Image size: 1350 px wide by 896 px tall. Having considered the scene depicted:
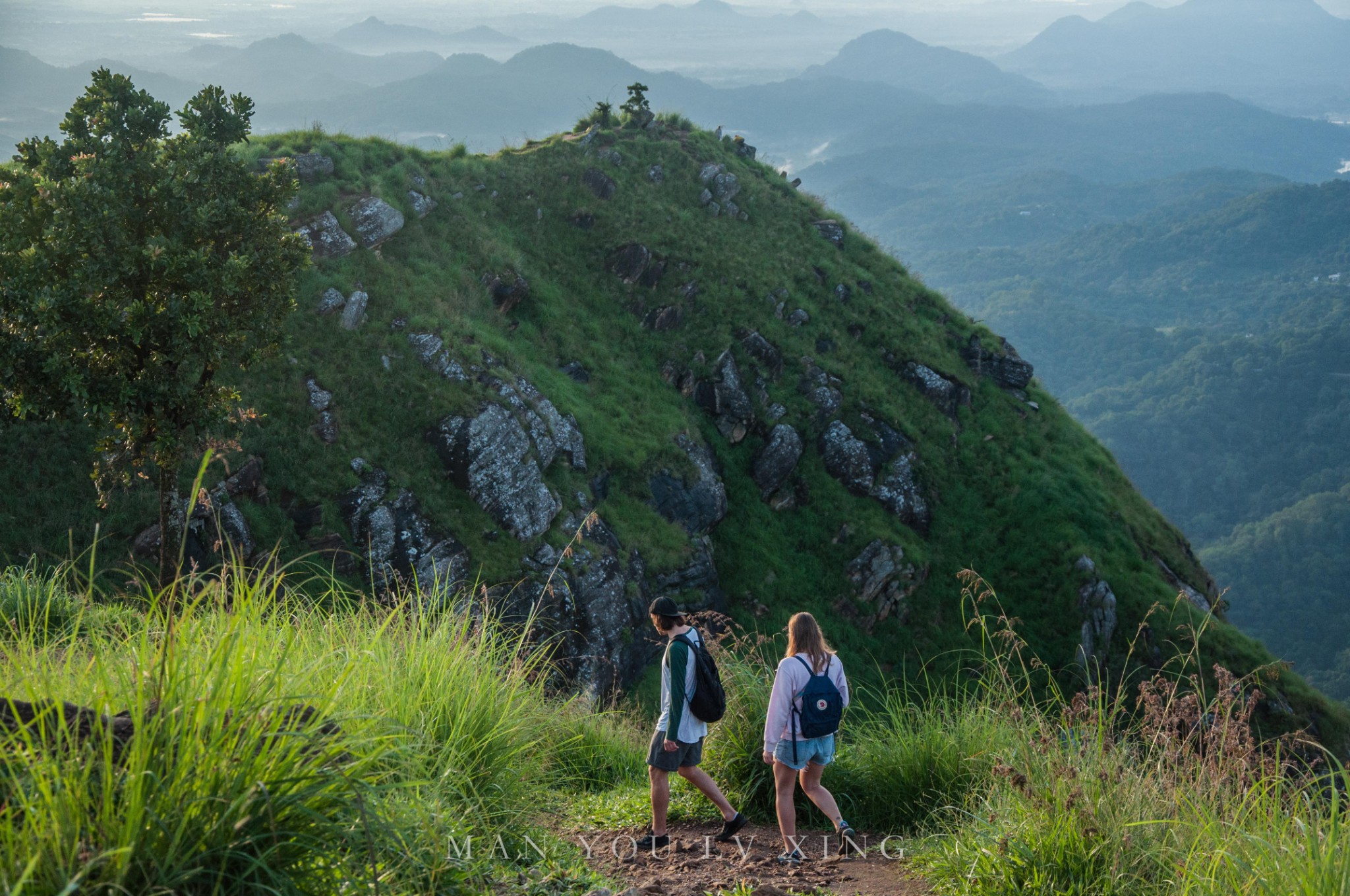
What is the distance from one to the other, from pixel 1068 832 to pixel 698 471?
2026 cm

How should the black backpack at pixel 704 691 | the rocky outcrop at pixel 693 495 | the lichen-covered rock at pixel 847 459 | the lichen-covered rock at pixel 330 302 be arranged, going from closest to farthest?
the black backpack at pixel 704 691
the lichen-covered rock at pixel 330 302
the rocky outcrop at pixel 693 495
the lichen-covered rock at pixel 847 459

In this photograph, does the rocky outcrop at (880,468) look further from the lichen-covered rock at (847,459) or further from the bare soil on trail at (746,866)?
the bare soil on trail at (746,866)

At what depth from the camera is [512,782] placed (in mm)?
4703

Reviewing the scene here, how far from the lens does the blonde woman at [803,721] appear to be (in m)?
5.53

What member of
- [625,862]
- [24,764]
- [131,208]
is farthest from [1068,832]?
[131,208]

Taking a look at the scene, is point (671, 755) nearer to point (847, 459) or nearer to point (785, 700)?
point (785, 700)

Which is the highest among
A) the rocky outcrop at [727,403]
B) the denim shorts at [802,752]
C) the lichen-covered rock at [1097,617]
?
the denim shorts at [802,752]

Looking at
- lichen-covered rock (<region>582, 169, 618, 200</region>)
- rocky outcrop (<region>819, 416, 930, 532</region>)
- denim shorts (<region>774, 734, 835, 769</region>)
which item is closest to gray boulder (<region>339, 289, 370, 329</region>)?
lichen-covered rock (<region>582, 169, 618, 200</region>)

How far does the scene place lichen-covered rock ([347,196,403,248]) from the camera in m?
23.9

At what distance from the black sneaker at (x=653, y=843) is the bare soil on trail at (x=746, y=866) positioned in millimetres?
37

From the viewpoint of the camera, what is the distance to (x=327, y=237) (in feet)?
74.8

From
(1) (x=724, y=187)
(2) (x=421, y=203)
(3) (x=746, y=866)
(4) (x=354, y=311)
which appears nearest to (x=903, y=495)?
(1) (x=724, y=187)

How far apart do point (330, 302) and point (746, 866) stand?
19881 mm

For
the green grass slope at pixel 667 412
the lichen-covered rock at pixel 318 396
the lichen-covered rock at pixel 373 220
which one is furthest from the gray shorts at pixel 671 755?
the lichen-covered rock at pixel 373 220
